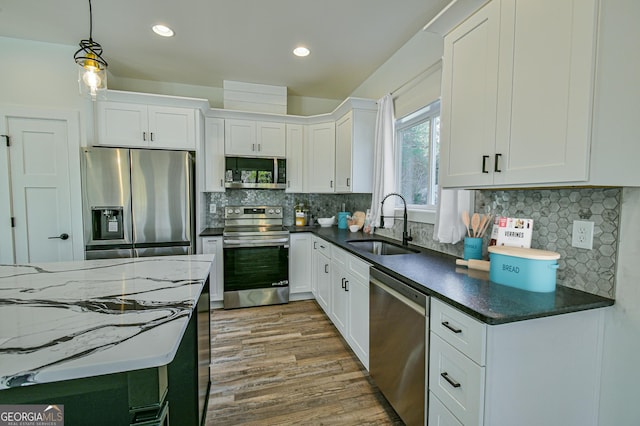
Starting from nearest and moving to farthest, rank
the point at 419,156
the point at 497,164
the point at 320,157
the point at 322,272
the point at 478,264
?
the point at 497,164 → the point at 478,264 → the point at 419,156 → the point at 322,272 → the point at 320,157

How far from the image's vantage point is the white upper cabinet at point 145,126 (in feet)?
9.71

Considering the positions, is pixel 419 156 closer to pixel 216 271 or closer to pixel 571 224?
pixel 571 224

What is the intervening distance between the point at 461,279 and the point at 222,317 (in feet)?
8.51

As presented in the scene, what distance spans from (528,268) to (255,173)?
303 cm

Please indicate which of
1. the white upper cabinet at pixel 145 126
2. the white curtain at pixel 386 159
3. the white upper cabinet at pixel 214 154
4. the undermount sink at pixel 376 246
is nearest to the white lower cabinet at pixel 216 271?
the white upper cabinet at pixel 214 154

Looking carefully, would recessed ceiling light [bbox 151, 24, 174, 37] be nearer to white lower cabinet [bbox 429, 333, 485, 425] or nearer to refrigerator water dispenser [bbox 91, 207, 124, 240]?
refrigerator water dispenser [bbox 91, 207, 124, 240]

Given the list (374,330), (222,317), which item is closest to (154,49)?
(222,317)

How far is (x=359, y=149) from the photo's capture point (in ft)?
10.5

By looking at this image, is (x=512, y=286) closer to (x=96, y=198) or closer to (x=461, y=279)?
(x=461, y=279)

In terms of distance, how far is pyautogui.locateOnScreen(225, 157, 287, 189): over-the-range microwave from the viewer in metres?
3.50

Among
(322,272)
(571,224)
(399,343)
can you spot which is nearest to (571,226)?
(571,224)

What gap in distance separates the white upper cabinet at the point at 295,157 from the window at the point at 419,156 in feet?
4.52

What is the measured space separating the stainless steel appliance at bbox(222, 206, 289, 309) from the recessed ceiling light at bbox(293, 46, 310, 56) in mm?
1947

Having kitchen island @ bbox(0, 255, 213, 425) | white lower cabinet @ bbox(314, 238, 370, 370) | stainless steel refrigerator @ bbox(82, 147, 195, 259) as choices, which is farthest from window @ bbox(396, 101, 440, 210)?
stainless steel refrigerator @ bbox(82, 147, 195, 259)
